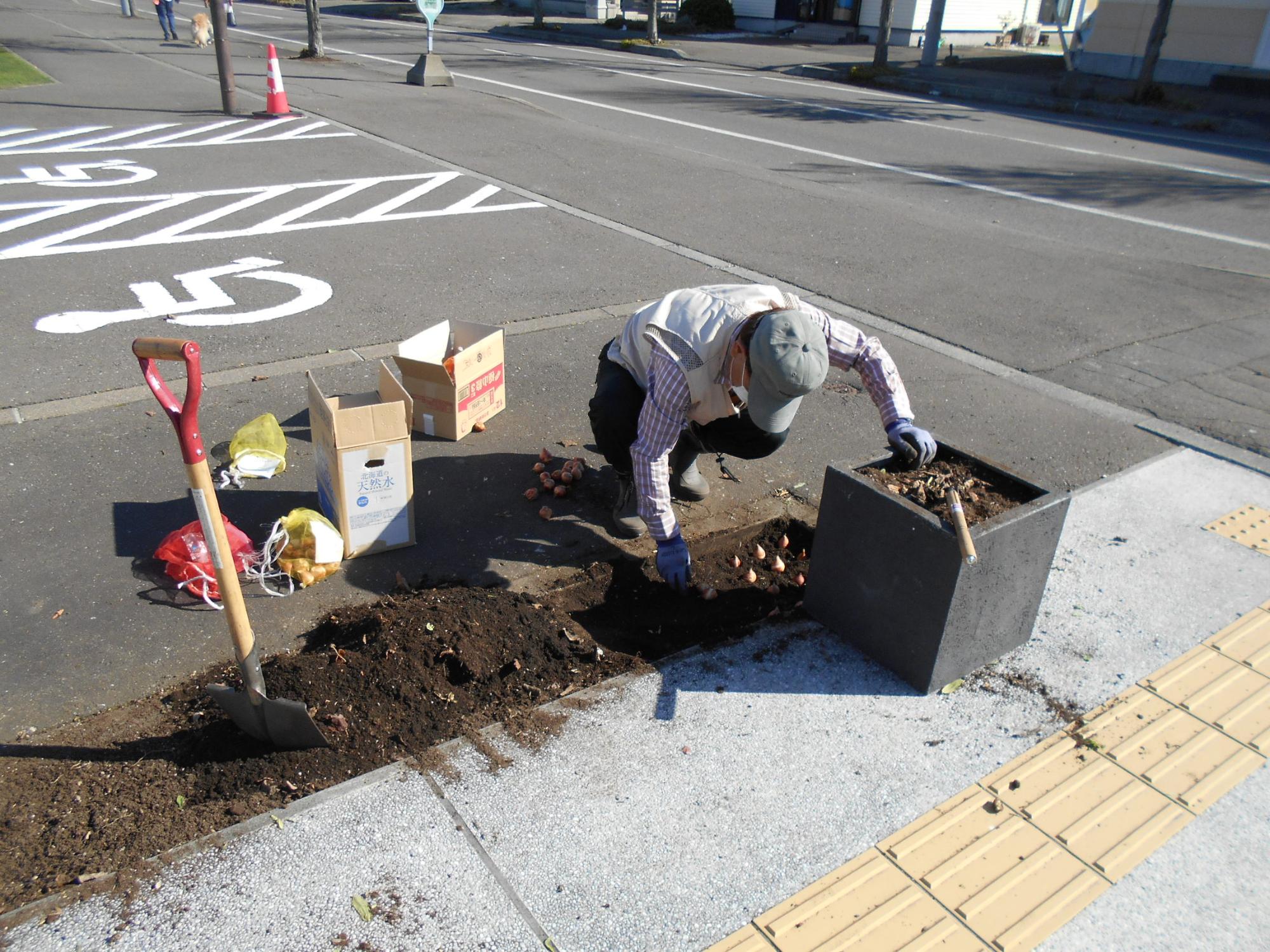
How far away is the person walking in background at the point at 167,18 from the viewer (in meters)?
24.4

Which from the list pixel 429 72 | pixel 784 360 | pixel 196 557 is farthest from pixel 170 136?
pixel 784 360

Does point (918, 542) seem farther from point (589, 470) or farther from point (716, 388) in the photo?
point (589, 470)

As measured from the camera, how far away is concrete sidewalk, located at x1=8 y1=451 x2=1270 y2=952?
8.13 ft

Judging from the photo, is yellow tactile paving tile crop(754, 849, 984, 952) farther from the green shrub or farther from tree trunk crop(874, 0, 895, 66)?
the green shrub

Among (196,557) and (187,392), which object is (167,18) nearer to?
(196,557)

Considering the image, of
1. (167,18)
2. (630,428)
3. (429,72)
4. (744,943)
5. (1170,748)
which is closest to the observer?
(744,943)

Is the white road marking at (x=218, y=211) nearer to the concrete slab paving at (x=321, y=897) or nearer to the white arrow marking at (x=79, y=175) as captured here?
the white arrow marking at (x=79, y=175)

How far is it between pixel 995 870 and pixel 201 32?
26.8m

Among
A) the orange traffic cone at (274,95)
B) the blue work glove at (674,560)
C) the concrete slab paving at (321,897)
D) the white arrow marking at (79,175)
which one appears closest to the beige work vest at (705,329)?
the blue work glove at (674,560)

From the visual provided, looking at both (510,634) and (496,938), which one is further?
(510,634)

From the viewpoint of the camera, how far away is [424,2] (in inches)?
711

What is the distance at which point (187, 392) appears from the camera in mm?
2535

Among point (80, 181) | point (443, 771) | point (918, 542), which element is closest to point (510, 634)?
point (443, 771)

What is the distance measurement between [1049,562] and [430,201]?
8.01 meters
